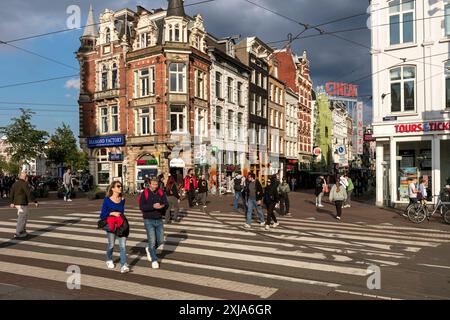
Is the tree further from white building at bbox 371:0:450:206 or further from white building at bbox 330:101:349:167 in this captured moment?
white building at bbox 330:101:349:167

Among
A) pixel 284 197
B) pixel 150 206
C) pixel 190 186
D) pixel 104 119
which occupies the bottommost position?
pixel 284 197

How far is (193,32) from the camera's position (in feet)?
117

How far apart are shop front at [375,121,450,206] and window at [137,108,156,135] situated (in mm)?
19994

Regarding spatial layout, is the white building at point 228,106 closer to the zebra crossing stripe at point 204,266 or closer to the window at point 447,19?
the window at point 447,19

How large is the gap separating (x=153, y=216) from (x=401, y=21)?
738 inches

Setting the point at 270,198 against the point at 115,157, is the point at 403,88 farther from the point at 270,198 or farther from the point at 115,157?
the point at 115,157

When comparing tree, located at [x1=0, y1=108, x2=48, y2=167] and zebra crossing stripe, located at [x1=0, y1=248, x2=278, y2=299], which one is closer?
zebra crossing stripe, located at [x1=0, y1=248, x2=278, y2=299]

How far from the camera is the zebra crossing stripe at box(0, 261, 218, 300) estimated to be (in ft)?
19.0

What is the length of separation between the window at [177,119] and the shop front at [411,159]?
17.6 metres

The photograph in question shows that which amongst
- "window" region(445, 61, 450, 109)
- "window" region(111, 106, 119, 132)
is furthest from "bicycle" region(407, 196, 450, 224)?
"window" region(111, 106, 119, 132)

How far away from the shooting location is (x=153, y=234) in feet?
24.9

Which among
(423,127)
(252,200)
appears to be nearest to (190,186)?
(252,200)

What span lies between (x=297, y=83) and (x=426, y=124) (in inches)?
1628
